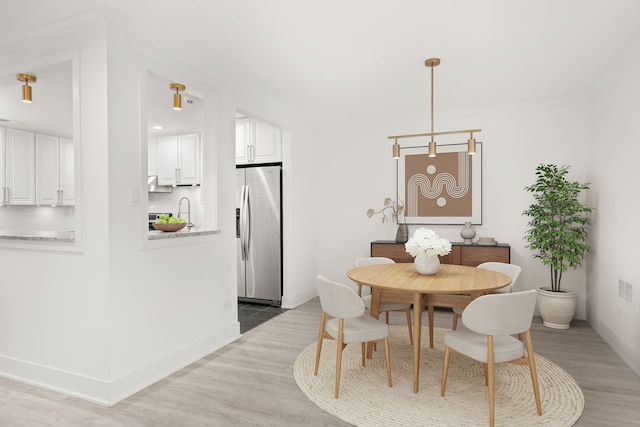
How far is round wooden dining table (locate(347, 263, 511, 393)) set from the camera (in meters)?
2.50

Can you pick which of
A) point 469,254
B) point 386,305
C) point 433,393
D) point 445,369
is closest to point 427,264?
point 386,305

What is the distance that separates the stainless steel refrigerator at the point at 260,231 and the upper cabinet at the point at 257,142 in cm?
14

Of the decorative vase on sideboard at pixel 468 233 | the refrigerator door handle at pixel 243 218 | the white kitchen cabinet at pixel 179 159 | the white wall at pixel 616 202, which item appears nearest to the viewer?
the white wall at pixel 616 202

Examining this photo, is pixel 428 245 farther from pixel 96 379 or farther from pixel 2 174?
pixel 2 174

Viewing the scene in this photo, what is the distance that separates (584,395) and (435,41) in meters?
2.71

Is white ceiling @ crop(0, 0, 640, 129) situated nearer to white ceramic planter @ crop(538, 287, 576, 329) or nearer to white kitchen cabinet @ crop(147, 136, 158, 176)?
white ceramic planter @ crop(538, 287, 576, 329)

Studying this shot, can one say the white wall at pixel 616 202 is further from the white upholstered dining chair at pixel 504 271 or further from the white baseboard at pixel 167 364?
the white baseboard at pixel 167 364

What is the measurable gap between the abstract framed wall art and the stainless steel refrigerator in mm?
1725

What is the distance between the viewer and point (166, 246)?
291cm

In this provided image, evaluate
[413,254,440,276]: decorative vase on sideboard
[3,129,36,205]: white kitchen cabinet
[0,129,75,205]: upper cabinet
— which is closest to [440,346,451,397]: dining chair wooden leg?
[413,254,440,276]: decorative vase on sideboard

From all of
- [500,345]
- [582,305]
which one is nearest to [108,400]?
[500,345]

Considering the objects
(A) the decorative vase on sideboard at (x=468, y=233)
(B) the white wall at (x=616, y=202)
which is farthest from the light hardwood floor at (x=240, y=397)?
(A) the decorative vase on sideboard at (x=468, y=233)

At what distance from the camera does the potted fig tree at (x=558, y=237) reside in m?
3.95

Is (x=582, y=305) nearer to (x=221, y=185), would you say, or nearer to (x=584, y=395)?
(x=584, y=395)
